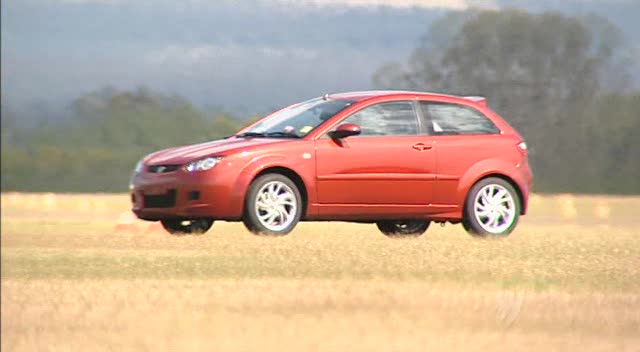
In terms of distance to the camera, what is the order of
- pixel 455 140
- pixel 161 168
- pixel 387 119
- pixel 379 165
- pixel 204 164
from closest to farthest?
pixel 204 164, pixel 161 168, pixel 379 165, pixel 387 119, pixel 455 140

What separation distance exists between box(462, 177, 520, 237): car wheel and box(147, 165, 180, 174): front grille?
3196mm

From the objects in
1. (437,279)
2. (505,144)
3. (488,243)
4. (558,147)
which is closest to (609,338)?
(437,279)

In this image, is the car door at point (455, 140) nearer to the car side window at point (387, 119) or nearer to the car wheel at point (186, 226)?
the car side window at point (387, 119)

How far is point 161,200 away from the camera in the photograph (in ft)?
50.7

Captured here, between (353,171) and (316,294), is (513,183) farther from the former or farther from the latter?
(316,294)

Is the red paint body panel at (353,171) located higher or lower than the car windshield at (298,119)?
lower

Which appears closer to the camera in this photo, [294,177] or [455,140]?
[294,177]

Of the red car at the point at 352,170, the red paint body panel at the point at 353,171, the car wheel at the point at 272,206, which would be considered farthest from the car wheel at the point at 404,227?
the car wheel at the point at 272,206

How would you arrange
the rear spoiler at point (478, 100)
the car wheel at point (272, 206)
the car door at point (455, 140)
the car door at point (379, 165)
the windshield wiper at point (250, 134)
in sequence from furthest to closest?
the rear spoiler at point (478, 100) < the windshield wiper at point (250, 134) < the car door at point (455, 140) < the car door at point (379, 165) < the car wheel at point (272, 206)

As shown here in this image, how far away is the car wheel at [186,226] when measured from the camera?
16455mm

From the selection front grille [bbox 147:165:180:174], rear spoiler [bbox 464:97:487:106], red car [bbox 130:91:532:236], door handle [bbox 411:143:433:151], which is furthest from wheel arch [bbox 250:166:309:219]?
rear spoiler [bbox 464:97:487:106]

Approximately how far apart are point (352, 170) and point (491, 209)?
175 centimetres

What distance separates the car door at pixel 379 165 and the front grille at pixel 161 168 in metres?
1.47

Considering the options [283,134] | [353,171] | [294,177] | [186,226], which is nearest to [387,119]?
[353,171]
